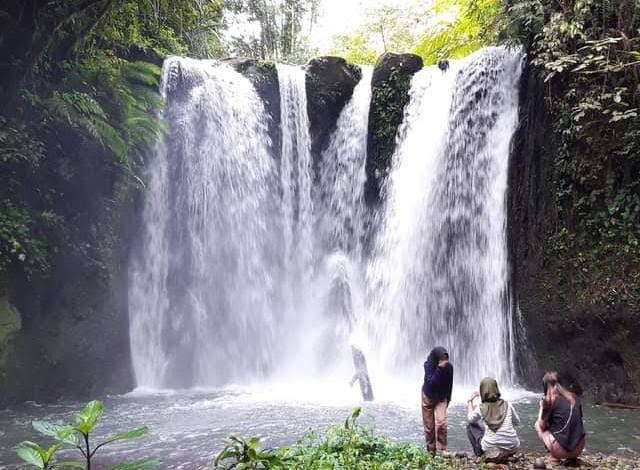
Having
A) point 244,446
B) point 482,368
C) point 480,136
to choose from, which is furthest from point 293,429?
point 480,136

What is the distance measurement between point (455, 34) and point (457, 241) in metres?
7.92

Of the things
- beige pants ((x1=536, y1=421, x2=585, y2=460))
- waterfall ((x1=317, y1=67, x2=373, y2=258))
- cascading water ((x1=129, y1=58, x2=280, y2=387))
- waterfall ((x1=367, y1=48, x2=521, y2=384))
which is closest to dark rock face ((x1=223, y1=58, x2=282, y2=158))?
cascading water ((x1=129, y1=58, x2=280, y2=387))

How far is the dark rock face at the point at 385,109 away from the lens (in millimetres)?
15312

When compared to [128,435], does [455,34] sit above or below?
above

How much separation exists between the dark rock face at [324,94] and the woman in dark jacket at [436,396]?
11024 mm

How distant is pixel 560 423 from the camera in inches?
207

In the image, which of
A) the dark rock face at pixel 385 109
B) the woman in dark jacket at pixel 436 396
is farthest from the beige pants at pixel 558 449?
the dark rock face at pixel 385 109

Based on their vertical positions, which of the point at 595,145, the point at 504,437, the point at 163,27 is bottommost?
the point at 504,437

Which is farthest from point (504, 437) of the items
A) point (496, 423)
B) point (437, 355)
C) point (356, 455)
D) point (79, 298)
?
point (79, 298)

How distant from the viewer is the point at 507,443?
518cm

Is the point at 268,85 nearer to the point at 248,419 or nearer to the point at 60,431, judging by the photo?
the point at 248,419

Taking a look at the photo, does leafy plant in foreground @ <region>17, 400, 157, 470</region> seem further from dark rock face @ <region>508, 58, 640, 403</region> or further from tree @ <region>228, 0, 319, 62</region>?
tree @ <region>228, 0, 319, 62</region>

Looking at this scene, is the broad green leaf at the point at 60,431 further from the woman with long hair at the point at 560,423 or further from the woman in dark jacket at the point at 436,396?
the woman with long hair at the point at 560,423

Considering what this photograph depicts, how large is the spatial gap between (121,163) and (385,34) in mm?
19141
